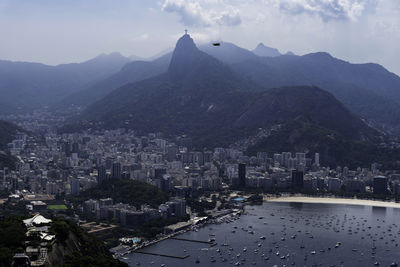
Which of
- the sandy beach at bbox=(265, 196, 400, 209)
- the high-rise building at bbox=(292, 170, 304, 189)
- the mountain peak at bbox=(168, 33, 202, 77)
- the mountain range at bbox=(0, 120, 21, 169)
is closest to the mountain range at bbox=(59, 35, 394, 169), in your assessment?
the mountain peak at bbox=(168, 33, 202, 77)

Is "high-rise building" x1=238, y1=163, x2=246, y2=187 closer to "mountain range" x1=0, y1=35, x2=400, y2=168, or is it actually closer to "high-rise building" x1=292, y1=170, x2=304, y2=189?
"high-rise building" x1=292, y1=170, x2=304, y2=189

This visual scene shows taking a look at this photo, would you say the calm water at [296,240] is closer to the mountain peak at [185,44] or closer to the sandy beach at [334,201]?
the sandy beach at [334,201]

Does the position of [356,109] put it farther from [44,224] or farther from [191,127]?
[44,224]

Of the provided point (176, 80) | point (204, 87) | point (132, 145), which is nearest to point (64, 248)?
point (132, 145)

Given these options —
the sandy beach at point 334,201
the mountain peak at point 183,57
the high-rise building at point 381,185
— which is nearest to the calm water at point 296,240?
the sandy beach at point 334,201

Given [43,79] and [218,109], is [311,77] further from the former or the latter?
[43,79]

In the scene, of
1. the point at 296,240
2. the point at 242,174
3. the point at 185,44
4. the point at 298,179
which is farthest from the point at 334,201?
the point at 185,44

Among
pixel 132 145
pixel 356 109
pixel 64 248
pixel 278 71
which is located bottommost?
Answer: pixel 64 248
